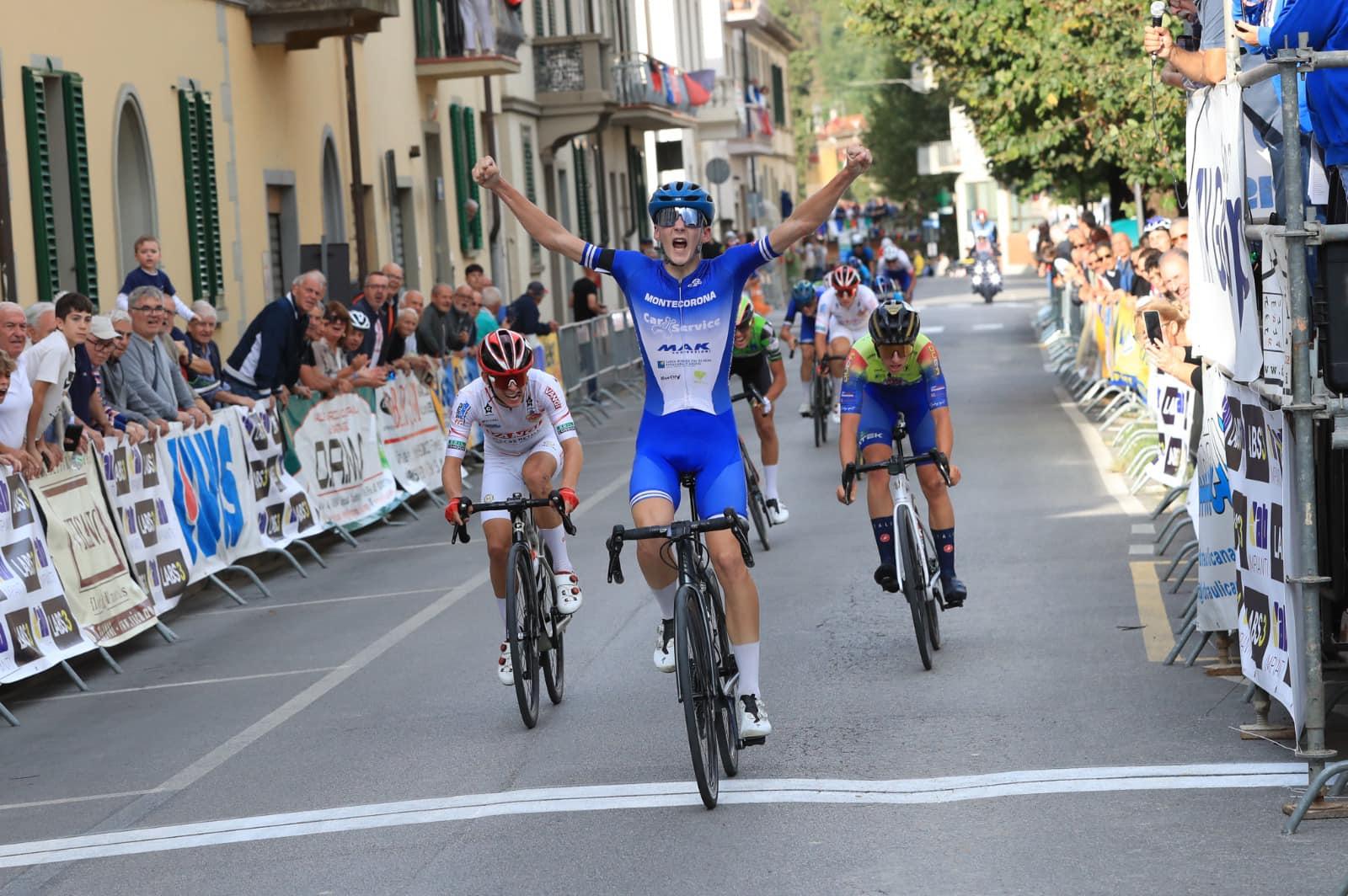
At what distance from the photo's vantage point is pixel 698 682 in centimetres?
762

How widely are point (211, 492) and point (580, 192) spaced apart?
99.1ft

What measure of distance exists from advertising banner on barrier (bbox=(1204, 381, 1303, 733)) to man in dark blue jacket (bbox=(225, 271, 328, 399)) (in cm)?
910

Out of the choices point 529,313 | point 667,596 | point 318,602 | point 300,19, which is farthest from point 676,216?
point 529,313

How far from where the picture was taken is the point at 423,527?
17.9 meters

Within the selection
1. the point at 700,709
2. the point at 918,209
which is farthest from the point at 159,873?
the point at 918,209

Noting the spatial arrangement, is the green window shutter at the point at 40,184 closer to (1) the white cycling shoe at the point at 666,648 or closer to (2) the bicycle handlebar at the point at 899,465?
(2) the bicycle handlebar at the point at 899,465

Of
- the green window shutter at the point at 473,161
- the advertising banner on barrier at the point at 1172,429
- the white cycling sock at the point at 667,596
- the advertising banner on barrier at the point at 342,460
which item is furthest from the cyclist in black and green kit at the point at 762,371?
the green window shutter at the point at 473,161

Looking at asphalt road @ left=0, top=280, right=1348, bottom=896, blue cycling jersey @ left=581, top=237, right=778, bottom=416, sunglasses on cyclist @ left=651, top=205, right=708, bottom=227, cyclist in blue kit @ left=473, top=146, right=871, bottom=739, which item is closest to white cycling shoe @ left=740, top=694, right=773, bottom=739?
cyclist in blue kit @ left=473, top=146, right=871, bottom=739

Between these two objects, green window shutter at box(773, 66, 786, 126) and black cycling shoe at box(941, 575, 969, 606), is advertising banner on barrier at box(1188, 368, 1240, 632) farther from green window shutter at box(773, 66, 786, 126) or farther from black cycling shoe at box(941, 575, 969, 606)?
green window shutter at box(773, 66, 786, 126)

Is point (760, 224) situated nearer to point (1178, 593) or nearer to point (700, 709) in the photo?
point (1178, 593)

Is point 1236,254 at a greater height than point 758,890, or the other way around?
point 1236,254

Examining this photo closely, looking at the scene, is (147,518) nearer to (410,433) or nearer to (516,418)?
(516,418)

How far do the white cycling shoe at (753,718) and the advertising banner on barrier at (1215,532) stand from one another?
2.09 meters

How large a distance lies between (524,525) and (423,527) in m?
8.24
